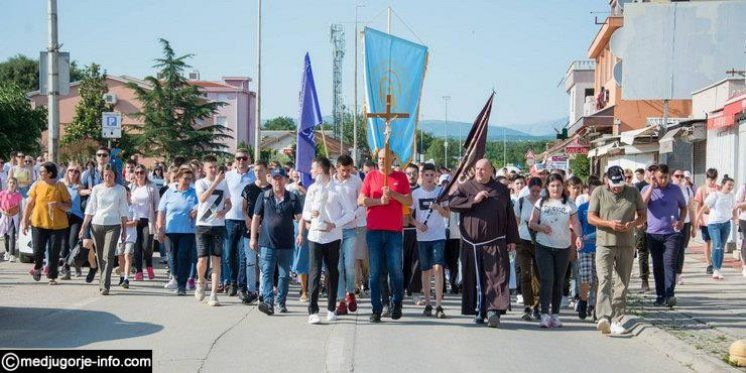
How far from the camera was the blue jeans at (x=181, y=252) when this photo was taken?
12953 millimetres

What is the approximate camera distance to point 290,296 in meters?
13.4

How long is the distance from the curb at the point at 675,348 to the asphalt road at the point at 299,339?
12 centimetres

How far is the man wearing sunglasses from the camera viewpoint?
12.6m

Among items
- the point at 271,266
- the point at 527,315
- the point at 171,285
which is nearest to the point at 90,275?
the point at 171,285

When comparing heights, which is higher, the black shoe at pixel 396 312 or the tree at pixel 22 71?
the tree at pixel 22 71

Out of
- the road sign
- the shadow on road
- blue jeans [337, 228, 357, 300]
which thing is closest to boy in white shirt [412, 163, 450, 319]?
blue jeans [337, 228, 357, 300]

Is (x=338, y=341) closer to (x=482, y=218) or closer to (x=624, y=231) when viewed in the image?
(x=482, y=218)

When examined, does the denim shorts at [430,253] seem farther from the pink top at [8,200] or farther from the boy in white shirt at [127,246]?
the pink top at [8,200]

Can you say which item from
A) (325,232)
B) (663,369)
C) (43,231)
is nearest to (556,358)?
(663,369)

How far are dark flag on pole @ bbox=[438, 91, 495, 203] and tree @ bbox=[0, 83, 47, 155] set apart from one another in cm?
4287

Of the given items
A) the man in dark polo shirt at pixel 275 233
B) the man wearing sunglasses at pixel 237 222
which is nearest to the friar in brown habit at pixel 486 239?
the man in dark polo shirt at pixel 275 233

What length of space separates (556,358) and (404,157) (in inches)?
279

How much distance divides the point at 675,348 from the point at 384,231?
3502 millimetres

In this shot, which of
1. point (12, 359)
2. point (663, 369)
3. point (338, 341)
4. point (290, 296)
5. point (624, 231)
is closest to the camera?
point (12, 359)
